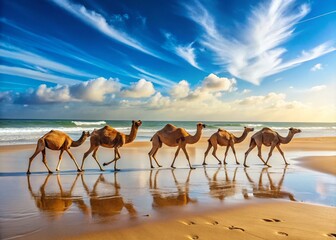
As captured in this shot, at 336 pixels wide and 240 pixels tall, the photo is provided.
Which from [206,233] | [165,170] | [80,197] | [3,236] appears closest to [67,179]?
[80,197]

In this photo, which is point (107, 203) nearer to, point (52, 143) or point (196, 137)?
point (52, 143)

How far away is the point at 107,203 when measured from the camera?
6.05 metres

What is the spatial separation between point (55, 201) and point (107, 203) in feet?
3.80

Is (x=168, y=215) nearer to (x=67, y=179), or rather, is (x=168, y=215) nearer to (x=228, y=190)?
(x=228, y=190)

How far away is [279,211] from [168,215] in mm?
2155

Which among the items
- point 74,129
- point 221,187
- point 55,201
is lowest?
point 55,201

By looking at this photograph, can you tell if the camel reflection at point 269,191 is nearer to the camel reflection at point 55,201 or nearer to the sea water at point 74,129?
the camel reflection at point 55,201

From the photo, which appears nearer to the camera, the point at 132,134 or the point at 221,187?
the point at 221,187

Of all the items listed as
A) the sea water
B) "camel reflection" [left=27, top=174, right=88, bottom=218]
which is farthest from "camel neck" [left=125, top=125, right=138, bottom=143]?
the sea water

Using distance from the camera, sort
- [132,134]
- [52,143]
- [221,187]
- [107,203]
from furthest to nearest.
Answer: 1. [132,134]
2. [52,143]
3. [221,187]
4. [107,203]

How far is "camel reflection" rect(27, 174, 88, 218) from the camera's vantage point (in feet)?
18.3

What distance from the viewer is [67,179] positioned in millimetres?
8758

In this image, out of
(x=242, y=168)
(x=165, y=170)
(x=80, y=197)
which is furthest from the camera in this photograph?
(x=242, y=168)

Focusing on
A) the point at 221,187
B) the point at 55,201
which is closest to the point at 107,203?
the point at 55,201
